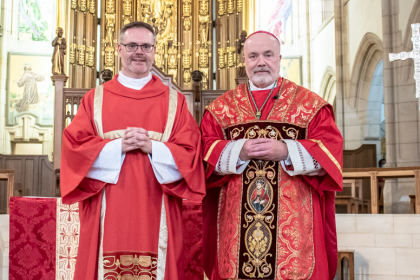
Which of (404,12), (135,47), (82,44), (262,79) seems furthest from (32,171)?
(262,79)

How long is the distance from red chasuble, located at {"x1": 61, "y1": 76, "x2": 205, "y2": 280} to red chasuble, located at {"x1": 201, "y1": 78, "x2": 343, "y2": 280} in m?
0.18

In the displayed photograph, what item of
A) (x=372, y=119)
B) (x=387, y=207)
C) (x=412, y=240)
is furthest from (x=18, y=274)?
(x=372, y=119)

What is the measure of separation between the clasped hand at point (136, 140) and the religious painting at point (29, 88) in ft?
36.0

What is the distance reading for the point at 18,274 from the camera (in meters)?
4.11

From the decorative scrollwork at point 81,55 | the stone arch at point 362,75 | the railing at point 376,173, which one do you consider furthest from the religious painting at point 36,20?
the railing at point 376,173

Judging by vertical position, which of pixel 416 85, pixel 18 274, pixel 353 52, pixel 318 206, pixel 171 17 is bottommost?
pixel 18 274

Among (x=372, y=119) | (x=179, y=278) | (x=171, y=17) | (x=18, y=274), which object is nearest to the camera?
(x=179, y=278)

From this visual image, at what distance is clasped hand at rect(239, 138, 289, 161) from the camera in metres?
2.83

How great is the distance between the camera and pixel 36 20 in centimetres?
1360

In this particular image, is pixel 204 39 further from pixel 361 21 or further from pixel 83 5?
pixel 361 21

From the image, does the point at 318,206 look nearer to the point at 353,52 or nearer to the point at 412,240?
the point at 412,240

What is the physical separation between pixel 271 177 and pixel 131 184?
815mm

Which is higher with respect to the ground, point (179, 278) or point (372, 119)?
point (372, 119)

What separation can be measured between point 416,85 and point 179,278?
717 cm
